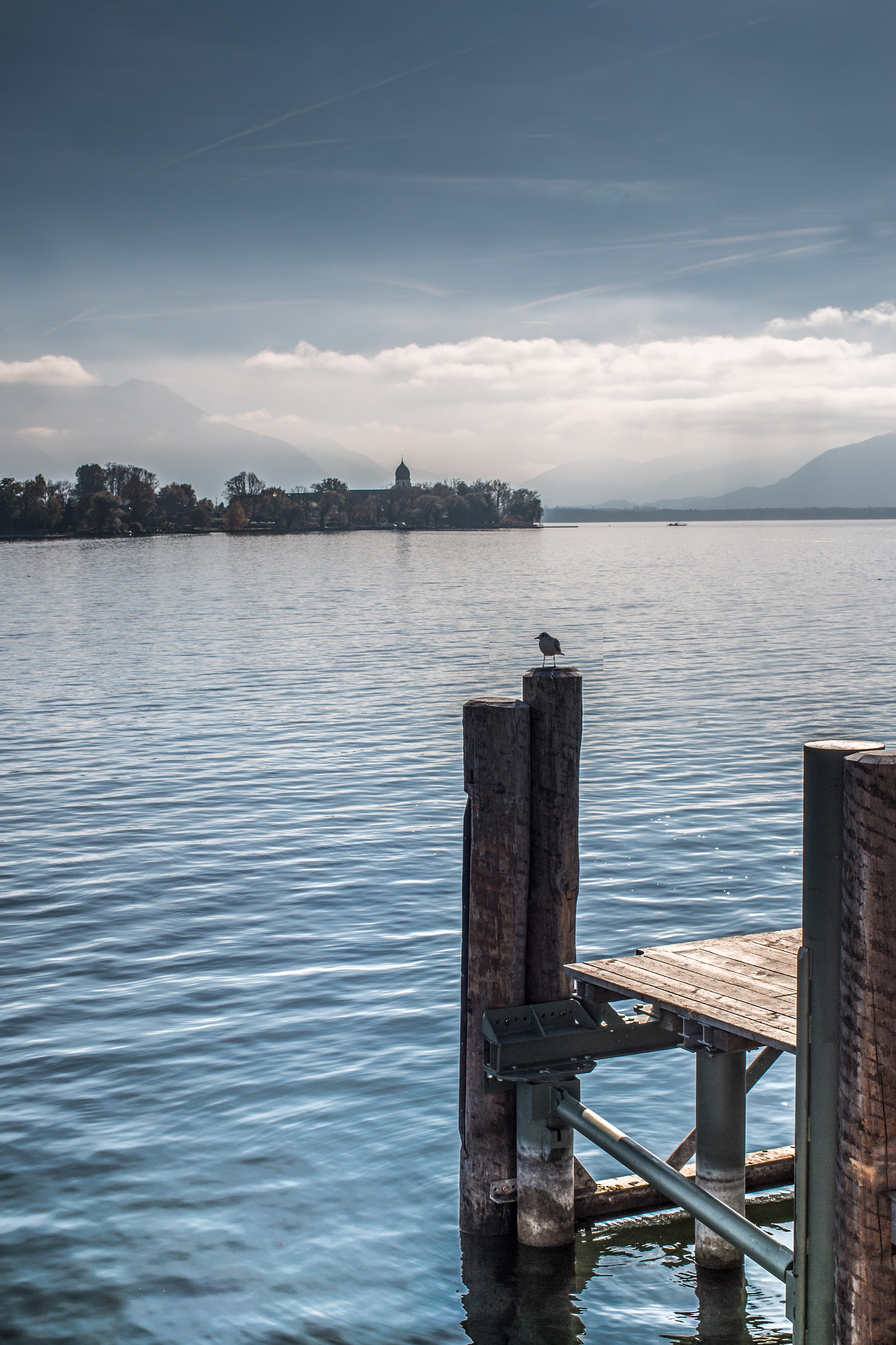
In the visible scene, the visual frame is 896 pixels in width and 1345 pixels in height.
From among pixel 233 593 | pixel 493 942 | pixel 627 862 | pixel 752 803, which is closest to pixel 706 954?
pixel 493 942

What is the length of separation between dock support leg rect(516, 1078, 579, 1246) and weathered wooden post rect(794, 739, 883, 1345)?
99.6 inches

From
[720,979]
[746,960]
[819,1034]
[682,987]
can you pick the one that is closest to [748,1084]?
[746,960]

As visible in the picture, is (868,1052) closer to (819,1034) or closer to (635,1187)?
(819,1034)

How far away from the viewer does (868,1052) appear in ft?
14.6

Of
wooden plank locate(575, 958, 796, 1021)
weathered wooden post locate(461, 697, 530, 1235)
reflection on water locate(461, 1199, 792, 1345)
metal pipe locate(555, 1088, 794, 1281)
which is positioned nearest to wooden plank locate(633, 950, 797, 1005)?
wooden plank locate(575, 958, 796, 1021)

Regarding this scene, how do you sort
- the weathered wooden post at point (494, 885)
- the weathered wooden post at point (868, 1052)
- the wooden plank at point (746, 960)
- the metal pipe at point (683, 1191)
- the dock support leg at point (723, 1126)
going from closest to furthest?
the weathered wooden post at point (868, 1052), the metal pipe at point (683, 1191), the wooden plank at point (746, 960), the dock support leg at point (723, 1126), the weathered wooden post at point (494, 885)

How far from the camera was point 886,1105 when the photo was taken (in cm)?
445

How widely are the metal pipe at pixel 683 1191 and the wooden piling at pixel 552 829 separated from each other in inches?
28.3

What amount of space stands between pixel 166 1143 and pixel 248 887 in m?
6.45

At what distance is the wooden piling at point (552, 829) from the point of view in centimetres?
732

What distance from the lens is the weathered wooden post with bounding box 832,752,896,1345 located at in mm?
4328

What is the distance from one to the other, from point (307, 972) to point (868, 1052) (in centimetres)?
Result: 898

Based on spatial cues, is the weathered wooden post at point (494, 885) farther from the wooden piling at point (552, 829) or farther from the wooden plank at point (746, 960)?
the wooden plank at point (746, 960)

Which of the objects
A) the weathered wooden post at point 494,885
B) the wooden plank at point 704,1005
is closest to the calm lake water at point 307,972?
the weathered wooden post at point 494,885
